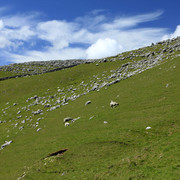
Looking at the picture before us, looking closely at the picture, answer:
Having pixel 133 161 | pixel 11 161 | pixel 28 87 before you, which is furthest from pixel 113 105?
pixel 28 87

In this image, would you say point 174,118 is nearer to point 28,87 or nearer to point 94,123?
point 94,123

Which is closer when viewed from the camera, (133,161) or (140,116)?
(133,161)

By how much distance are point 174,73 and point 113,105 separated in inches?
743

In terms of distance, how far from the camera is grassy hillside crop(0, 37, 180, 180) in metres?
17.6

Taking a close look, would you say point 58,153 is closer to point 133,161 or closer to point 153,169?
point 133,161

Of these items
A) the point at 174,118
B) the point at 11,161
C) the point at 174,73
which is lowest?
the point at 11,161

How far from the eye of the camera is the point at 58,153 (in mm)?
23984

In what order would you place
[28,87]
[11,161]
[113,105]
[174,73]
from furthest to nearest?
[28,87] < [174,73] < [113,105] < [11,161]

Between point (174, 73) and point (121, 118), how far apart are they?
72.4ft

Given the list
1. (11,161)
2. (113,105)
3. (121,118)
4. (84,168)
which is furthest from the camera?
(113,105)

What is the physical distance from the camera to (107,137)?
24.8 metres

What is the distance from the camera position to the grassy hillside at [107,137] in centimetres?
Answer: 1758

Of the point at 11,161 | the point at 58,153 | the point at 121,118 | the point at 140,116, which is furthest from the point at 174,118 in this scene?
the point at 11,161

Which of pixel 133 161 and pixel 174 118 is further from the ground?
pixel 174 118
